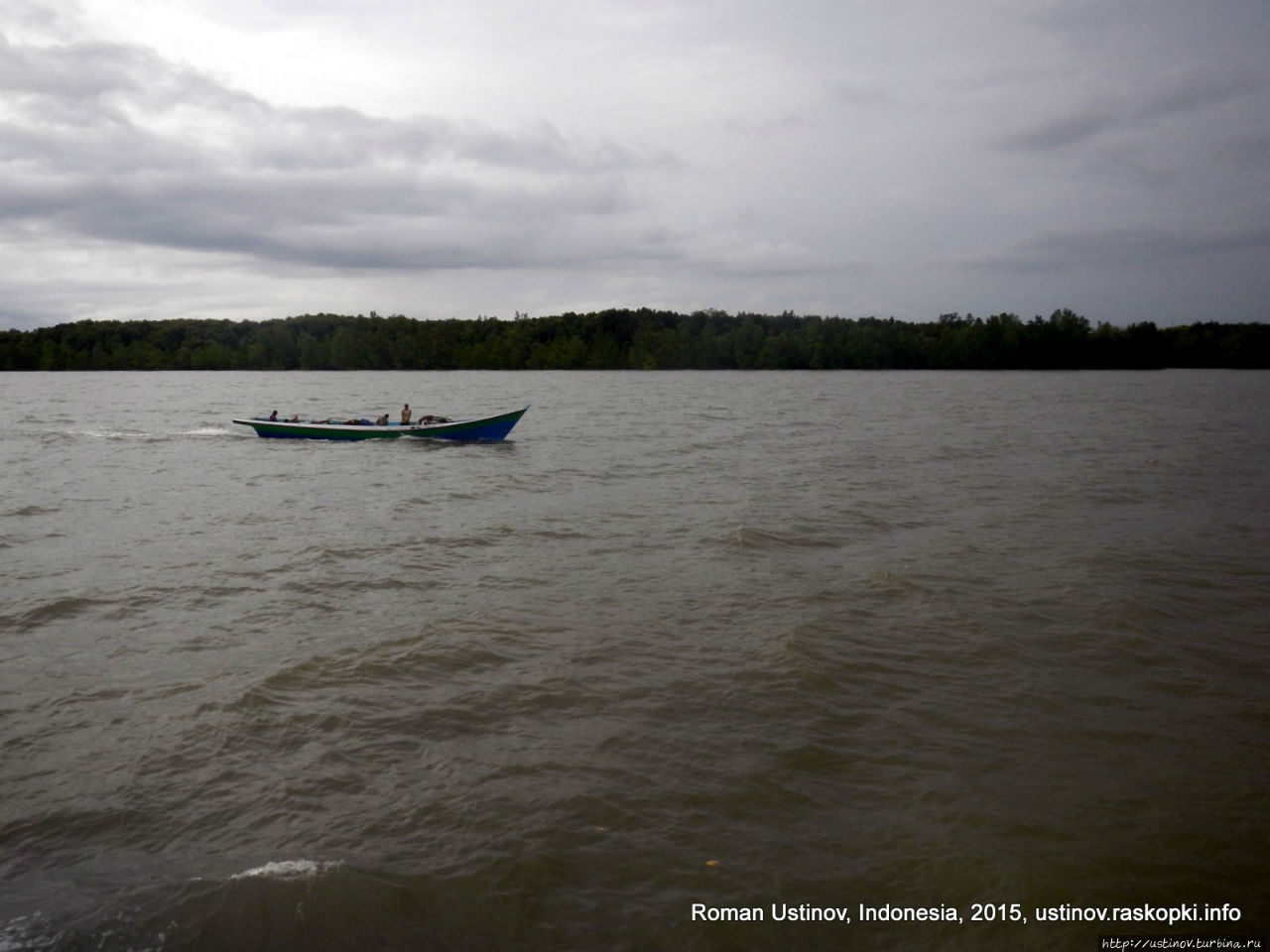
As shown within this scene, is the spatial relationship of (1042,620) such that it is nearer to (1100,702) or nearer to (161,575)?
(1100,702)

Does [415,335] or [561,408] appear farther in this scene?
[415,335]

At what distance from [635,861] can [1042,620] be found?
7852mm

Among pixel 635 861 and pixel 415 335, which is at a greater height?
pixel 415 335

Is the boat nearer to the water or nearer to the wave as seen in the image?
the water

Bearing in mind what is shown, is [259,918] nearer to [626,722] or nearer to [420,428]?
[626,722]

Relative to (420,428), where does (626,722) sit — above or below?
below

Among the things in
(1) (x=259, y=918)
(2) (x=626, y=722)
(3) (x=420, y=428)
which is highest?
(3) (x=420, y=428)

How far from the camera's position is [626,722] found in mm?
8711

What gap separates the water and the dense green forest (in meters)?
131

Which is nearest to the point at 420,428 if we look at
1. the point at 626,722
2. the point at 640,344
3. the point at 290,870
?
the point at 626,722

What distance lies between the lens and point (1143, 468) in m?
27.9

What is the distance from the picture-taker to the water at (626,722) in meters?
6.01

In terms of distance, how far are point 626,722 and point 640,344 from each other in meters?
156

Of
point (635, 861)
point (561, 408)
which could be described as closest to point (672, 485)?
point (635, 861)
